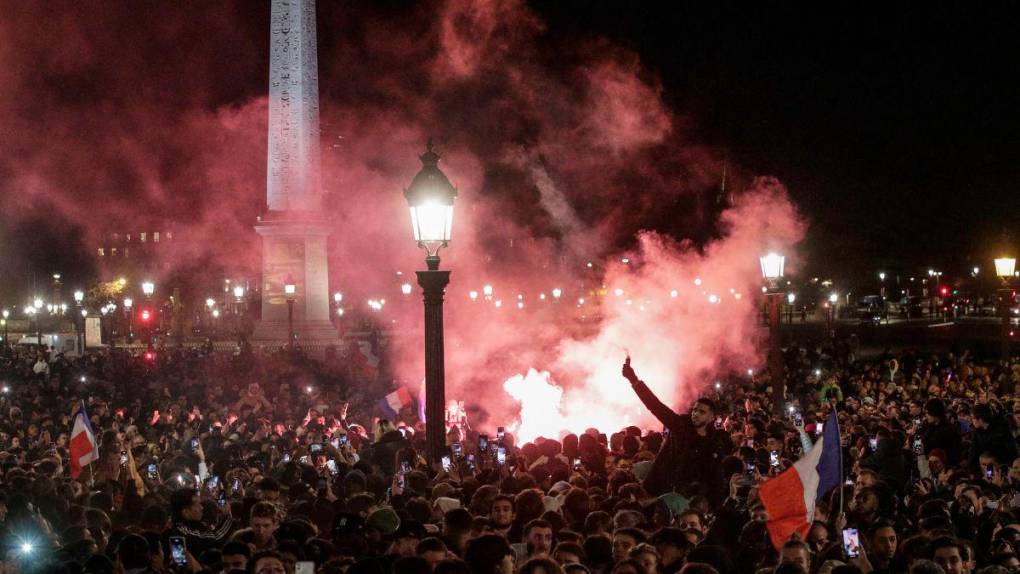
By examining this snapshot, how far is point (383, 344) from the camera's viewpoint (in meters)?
40.0

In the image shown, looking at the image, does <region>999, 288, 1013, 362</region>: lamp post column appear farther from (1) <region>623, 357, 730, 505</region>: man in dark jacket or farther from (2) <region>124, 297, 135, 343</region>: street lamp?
(2) <region>124, 297, 135, 343</region>: street lamp

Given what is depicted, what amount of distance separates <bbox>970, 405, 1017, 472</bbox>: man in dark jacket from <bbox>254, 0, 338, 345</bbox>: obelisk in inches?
1115

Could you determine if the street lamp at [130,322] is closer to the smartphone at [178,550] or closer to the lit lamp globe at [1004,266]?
the lit lamp globe at [1004,266]

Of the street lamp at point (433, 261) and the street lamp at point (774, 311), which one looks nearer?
the street lamp at point (433, 261)

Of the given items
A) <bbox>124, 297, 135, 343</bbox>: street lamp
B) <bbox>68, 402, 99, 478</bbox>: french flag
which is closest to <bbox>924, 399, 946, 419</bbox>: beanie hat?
<bbox>68, 402, 99, 478</bbox>: french flag

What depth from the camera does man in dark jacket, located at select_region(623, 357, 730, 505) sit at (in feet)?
28.7

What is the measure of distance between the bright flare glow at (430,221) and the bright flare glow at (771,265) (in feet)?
24.7

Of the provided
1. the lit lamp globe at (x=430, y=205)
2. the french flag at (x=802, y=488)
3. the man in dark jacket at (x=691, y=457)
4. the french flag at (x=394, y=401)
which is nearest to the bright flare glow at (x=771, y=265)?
the french flag at (x=394, y=401)

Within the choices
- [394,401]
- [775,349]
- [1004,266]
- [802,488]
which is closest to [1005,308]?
[1004,266]

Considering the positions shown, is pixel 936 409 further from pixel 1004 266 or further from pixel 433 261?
pixel 1004 266

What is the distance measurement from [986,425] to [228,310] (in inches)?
2864

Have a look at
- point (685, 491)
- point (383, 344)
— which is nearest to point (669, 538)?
point (685, 491)

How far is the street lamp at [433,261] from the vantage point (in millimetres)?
9233

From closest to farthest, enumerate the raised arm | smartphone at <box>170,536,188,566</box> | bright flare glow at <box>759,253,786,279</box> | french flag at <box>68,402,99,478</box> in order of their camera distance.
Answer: smartphone at <box>170,536,188,566</box> < the raised arm < french flag at <box>68,402,99,478</box> < bright flare glow at <box>759,253,786,279</box>
